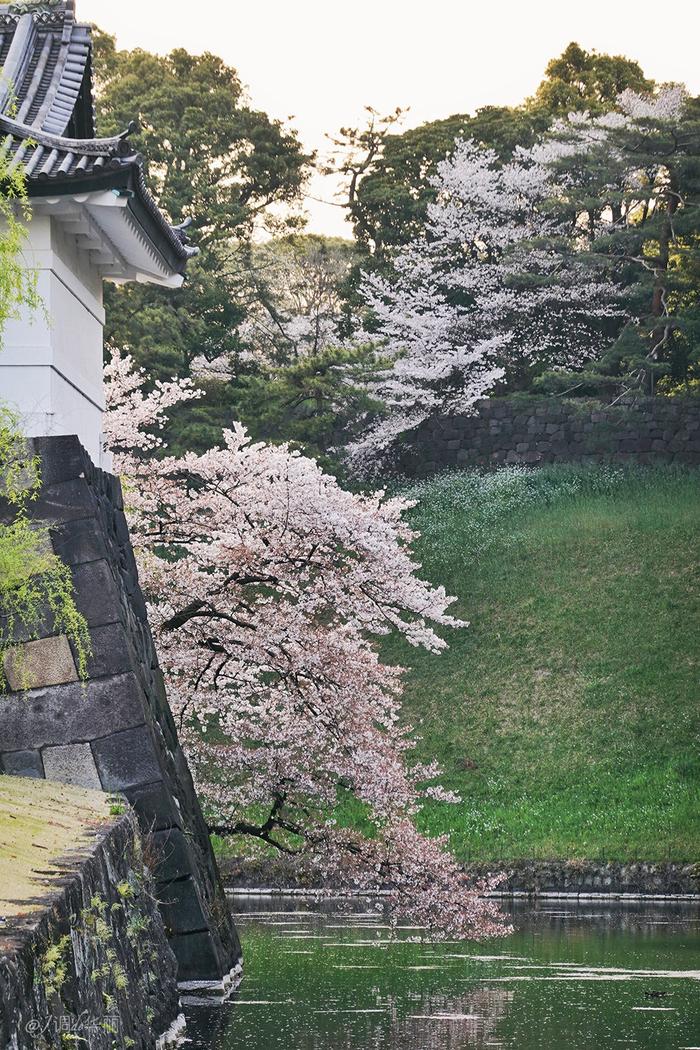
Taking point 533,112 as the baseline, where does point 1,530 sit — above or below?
below

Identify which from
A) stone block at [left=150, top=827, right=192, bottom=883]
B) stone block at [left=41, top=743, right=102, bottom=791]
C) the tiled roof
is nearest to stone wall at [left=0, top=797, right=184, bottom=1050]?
stone block at [left=150, top=827, right=192, bottom=883]

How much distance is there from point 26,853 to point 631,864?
17.2m

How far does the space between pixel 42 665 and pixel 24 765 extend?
27.2 inches

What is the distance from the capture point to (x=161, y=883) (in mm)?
10484

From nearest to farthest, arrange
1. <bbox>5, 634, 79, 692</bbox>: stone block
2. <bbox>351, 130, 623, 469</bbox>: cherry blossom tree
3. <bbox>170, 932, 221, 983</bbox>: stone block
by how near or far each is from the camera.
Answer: <bbox>5, 634, 79, 692</bbox>: stone block, <bbox>170, 932, 221, 983</bbox>: stone block, <bbox>351, 130, 623, 469</bbox>: cherry blossom tree

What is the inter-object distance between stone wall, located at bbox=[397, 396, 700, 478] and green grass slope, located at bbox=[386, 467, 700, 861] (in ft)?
1.96

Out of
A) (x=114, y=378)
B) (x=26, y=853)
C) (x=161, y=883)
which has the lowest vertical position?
(x=161, y=883)

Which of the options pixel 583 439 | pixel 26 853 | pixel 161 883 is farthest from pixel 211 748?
pixel 583 439

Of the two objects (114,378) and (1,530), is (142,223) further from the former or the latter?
(114,378)

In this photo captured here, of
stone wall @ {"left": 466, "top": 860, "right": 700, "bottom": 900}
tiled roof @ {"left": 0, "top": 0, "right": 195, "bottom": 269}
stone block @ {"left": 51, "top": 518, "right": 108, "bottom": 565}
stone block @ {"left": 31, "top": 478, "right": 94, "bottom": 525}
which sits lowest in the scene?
stone wall @ {"left": 466, "top": 860, "right": 700, "bottom": 900}

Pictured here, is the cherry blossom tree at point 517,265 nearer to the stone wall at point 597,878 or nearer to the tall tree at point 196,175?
the tall tree at point 196,175

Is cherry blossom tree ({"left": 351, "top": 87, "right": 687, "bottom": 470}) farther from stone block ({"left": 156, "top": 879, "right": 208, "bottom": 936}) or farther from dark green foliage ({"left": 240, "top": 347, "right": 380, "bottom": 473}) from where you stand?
stone block ({"left": 156, "top": 879, "right": 208, "bottom": 936})

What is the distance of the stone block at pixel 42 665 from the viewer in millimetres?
10211

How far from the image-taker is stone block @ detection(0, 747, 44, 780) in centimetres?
1005
